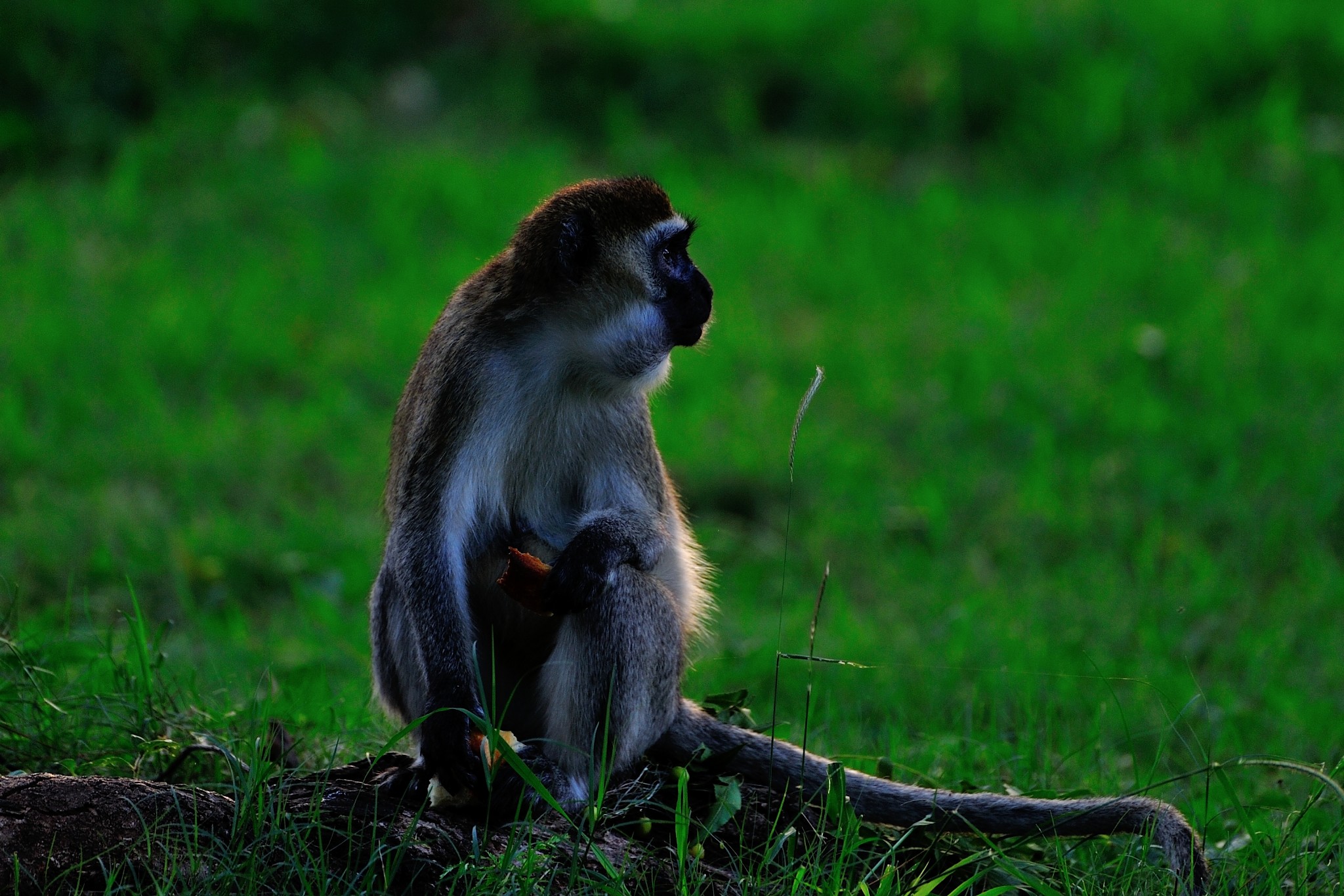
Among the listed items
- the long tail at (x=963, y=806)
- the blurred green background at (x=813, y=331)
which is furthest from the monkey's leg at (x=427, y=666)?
the long tail at (x=963, y=806)

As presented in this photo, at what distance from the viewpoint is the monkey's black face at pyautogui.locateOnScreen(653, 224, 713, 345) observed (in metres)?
4.11

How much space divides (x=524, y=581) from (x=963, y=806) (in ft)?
4.14

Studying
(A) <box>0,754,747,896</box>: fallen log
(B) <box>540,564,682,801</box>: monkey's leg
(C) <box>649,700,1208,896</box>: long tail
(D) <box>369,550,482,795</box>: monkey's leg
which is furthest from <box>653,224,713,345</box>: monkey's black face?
(A) <box>0,754,747,896</box>: fallen log

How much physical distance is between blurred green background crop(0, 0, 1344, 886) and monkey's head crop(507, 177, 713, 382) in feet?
1.64

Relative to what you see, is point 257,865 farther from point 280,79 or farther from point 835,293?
point 280,79

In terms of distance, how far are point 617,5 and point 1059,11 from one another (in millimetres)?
3616

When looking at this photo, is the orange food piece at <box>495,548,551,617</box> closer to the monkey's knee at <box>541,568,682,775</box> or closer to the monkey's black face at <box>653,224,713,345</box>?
the monkey's knee at <box>541,568,682,775</box>

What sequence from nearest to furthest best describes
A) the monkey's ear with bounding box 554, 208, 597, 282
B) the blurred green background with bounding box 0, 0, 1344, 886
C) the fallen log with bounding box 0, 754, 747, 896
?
1. the fallen log with bounding box 0, 754, 747, 896
2. the monkey's ear with bounding box 554, 208, 597, 282
3. the blurred green background with bounding box 0, 0, 1344, 886

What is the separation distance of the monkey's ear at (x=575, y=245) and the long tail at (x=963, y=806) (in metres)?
1.28

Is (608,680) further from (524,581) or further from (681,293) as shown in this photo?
→ (681,293)

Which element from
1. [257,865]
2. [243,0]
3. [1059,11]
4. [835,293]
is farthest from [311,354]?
[1059,11]

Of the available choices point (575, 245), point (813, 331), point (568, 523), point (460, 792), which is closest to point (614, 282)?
point (575, 245)

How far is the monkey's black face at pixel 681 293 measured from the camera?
411 cm

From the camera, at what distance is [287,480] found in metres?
7.77
